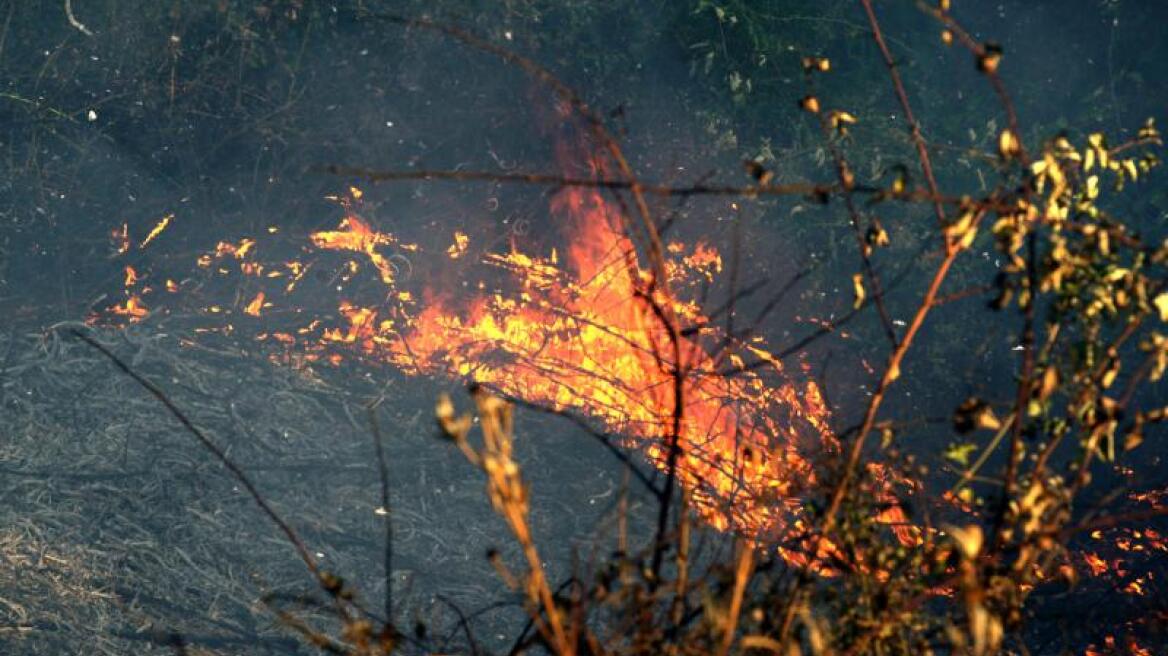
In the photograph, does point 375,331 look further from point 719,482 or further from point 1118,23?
point 1118,23

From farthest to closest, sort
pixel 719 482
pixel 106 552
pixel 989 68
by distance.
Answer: pixel 719 482, pixel 106 552, pixel 989 68

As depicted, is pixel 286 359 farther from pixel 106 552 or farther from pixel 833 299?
pixel 833 299

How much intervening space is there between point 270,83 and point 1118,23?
7.15 meters

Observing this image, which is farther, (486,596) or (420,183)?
(420,183)

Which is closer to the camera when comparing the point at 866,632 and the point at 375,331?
the point at 866,632

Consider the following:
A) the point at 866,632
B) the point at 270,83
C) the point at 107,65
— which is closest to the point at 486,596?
the point at 866,632

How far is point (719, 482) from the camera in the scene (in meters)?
7.32

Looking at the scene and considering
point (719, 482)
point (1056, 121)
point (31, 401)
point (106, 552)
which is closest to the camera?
point (106, 552)

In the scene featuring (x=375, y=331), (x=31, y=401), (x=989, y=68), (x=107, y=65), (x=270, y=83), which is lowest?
(x=31, y=401)

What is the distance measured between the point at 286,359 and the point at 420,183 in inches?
74.5

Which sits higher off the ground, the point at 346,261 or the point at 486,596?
the point at 346,261

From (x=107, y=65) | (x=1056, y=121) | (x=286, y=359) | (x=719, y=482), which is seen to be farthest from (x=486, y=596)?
(x=1056, y=121)

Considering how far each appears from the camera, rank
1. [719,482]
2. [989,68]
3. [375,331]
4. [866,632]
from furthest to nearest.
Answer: [375,331], [719,482], [866,632], [989,68]

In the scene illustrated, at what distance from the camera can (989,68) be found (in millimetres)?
2020
